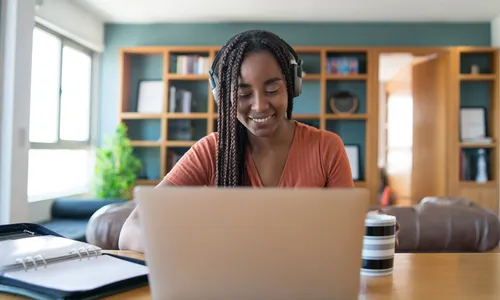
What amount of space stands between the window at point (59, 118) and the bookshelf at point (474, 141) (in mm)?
3974

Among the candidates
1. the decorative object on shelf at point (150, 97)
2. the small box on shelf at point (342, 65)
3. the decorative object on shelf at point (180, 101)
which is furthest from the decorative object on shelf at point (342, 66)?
the decorative object on shelf at point (150, 97)

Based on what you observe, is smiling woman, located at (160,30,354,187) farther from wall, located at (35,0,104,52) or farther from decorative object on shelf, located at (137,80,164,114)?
decorative object on shelf, located at (137,80,164,114)

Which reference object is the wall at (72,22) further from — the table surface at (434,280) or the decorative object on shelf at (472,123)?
the decorative object on shelf at (472,123)

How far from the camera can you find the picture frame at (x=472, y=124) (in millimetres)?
5145

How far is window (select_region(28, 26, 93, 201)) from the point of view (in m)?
4.20

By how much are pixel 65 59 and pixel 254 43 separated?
4.04m

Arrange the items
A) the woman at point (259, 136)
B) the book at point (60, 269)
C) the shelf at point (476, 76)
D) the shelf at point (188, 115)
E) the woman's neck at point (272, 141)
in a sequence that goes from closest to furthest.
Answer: the book at point (60, 269) → the woman at point (259, 136) → the woman's neck at point (272, 141) → the shelf at point (476, 76) → the shelf at point (188, 115)

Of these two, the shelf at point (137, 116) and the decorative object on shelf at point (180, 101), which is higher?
the decorative object on shelf at point (180, 101)

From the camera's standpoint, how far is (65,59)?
15.5 feet

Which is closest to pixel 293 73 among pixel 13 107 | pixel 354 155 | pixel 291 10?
pixel 13 107

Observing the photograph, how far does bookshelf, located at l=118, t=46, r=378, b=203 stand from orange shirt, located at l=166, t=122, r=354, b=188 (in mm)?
3757

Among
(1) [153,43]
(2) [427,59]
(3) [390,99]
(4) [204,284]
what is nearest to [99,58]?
(1) [153,43]

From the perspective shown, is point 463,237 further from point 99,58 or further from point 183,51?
point 99,58

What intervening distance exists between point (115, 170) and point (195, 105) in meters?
1.22
